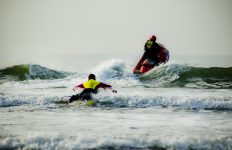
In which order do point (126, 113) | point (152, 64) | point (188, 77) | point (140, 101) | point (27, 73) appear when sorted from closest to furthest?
1. point (126, 113)
2. point (140, 101)
3. point (152, 64)
4. point (188, 77)
5. point (27, 73)

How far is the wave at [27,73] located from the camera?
27.7 m

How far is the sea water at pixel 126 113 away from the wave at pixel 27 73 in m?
0.13

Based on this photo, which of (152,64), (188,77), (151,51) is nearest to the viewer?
(151,51)

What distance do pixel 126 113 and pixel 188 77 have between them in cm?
1092

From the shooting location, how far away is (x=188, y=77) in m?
25.6

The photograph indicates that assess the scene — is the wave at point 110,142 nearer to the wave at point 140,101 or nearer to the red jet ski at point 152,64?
the wave at point 140,101

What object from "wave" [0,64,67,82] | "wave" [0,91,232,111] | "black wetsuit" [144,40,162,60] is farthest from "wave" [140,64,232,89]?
"wave" [0,64,67,82]

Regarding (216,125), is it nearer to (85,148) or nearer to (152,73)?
(85,148)

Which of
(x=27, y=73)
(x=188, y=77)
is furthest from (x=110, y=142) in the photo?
(x=27, y=73)

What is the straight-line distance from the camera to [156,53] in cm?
2119

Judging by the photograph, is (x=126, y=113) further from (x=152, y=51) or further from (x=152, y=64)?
(x=152, y=64)

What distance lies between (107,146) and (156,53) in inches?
449

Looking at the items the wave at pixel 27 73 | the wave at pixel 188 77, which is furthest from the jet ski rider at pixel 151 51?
the wave at pixel 27 73

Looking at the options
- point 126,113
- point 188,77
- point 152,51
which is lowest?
point 126,113
